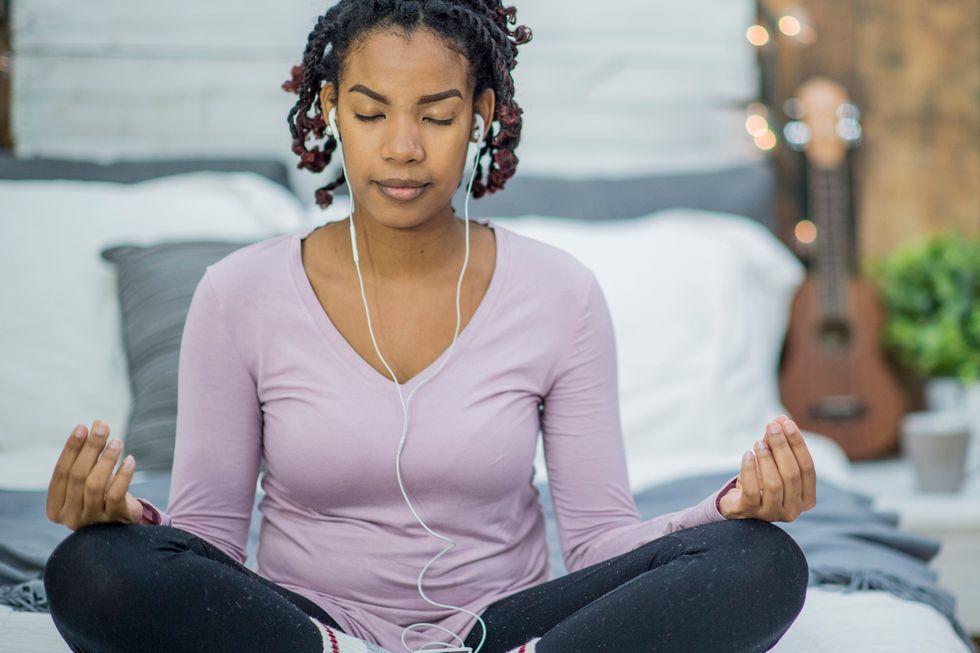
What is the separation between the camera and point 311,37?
1.32 metres

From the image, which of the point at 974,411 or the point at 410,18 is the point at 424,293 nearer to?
the point at 410,18

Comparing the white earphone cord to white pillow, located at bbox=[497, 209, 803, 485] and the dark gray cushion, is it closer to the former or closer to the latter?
white pillow, located at bbox=[497, 209, 803, 485]

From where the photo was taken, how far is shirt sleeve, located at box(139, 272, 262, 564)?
4.02 ft

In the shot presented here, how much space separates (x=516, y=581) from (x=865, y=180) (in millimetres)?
1966

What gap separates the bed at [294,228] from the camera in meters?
1.81

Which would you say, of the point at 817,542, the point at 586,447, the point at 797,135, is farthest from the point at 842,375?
the point at 586,447

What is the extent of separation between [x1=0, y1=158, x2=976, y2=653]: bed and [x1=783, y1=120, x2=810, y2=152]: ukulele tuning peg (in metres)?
0.36

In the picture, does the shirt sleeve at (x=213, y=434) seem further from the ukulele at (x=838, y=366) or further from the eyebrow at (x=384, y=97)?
the ukulele at (x=838, y=366)

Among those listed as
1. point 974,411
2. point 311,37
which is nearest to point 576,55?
point 974,411

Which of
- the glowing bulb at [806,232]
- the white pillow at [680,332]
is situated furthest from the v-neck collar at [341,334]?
the glowing bulb at [806,232]

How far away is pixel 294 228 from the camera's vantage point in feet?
7.48

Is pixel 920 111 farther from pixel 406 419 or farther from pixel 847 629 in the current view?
pixel 406 419

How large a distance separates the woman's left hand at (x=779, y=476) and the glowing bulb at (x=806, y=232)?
176 centimetres

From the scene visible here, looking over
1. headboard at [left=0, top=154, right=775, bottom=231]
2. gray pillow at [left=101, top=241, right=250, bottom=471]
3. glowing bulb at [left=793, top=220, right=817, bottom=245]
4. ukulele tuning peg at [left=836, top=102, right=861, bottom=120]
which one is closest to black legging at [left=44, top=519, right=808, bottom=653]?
gray pillow at [left=101, top=241, right=250, bottom=471]
